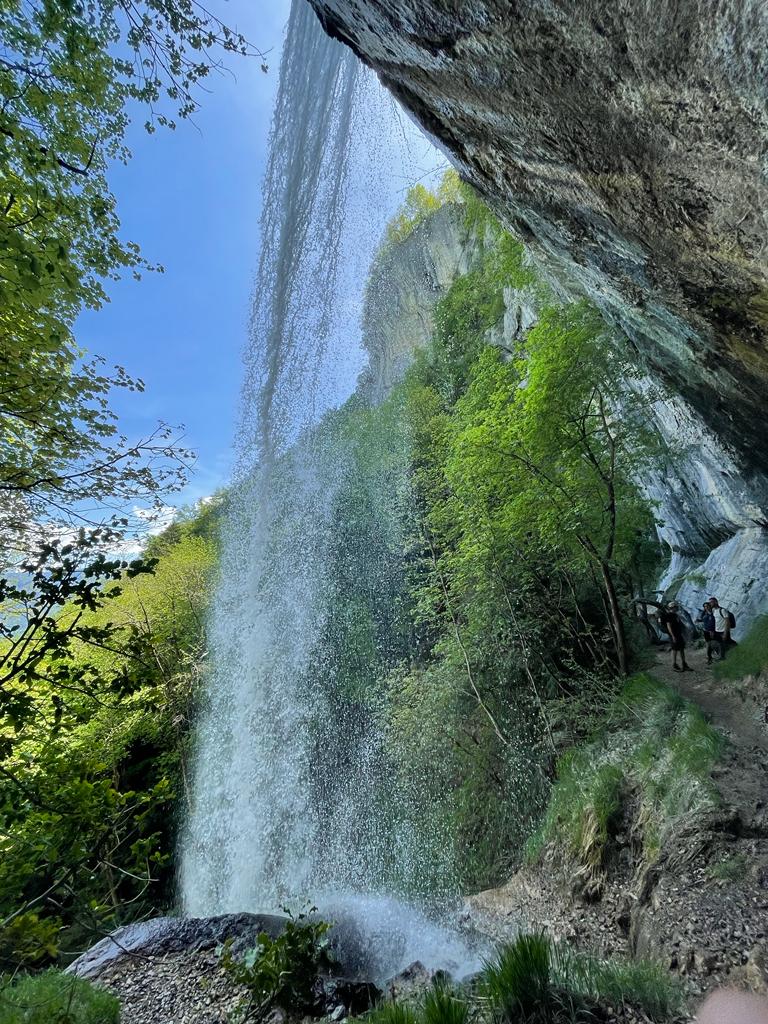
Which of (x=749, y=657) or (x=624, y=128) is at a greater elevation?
(x=624, y=128)

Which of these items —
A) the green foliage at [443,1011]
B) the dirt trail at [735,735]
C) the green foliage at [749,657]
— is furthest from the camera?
the green foliage at [749,657]

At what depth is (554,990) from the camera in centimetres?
268

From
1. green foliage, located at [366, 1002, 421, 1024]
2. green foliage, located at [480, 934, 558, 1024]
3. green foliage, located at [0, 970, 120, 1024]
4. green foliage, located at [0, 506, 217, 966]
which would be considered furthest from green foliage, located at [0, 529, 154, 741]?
green foliage, located at [0, 970, 120, 1024]

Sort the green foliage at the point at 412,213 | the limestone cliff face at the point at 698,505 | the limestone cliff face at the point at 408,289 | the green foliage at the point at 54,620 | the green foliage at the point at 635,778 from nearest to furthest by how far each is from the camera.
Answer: the green foliage at the point at 54,620 → the green foliage at the point at 635,778 → the limestone cliff face at the point at 698,505 → the limestone cliff face at the point at 408,289 → the green foliage at the point at 412,213

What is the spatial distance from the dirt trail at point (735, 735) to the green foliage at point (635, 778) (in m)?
0.18

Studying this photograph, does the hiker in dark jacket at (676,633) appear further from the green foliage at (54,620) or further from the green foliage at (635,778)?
the green foliage at (54,620)

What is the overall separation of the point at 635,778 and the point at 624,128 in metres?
6.51

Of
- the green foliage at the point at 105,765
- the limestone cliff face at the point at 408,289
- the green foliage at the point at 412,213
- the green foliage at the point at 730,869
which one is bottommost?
the green foliage at the point at 730,869

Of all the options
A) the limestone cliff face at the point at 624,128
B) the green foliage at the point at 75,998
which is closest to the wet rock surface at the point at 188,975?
the green foliage at the point at 75,998

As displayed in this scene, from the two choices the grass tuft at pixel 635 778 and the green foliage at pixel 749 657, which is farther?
the green foliage at pixel 749 657

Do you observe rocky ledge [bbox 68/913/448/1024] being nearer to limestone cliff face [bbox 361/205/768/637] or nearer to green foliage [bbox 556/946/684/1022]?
green foliage [bbox 556/946/684/1022]

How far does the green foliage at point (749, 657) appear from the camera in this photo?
723 centimetres

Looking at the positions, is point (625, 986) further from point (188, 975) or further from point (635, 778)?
point (188, 975)

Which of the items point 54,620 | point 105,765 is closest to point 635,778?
point 105,765
